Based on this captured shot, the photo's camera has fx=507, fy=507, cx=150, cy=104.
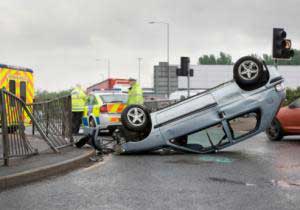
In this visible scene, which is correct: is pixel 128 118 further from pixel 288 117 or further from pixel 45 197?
pixel 288 117

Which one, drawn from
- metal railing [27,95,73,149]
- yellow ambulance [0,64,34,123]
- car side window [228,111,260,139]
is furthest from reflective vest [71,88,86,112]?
car side window [228,111,260,139]

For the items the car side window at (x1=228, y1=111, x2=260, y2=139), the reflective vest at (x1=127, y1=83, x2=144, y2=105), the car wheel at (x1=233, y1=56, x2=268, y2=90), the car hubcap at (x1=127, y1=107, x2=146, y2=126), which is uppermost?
the car wheel at (x1=233, y1=56, x2=268, y2=90)

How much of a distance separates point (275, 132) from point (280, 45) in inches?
135

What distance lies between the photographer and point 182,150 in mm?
10211

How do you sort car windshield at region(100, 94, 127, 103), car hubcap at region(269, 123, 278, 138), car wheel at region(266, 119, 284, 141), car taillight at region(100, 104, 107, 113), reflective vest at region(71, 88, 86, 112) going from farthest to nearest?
reflective vest at region(71, 88, 86, 112) < car windshield at region(100, 94, 127, 103) < car taillight at region(100, 104, 107, 113) < car hubcap at region(269, 123, 278, 138) < car wheel at region(266, 119, 284, 141)

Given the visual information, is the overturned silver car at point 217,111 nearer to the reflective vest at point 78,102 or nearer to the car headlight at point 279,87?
the car headlight at point 279,87

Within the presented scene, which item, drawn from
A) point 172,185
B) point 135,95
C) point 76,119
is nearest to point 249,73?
point 172,185

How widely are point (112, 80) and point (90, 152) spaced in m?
31.3

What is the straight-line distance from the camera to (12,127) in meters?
9.00

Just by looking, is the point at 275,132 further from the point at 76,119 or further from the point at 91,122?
the point at 76,119

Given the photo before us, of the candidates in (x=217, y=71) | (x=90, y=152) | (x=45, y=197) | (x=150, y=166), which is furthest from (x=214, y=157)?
(x=217, y=71)

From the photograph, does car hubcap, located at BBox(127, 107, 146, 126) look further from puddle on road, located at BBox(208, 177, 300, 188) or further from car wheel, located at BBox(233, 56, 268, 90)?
puddle on road, located at BBox(208, 177, 300, 188)

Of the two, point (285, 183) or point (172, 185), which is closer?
point (172, 185)

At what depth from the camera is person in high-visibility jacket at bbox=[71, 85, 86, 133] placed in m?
16.4
